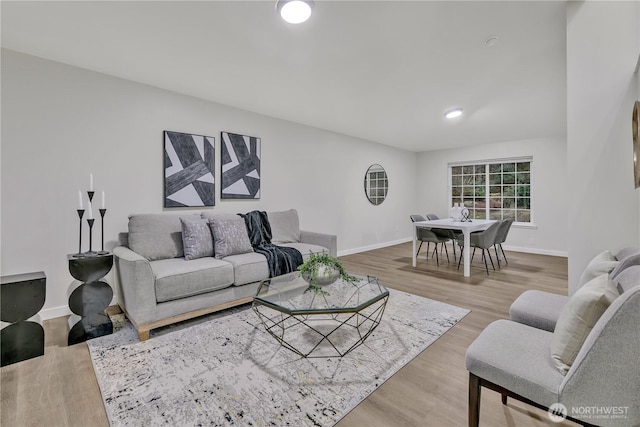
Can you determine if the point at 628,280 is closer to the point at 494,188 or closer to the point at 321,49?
the point at 321,49

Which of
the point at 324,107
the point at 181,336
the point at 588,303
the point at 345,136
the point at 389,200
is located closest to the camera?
the point at 588,303

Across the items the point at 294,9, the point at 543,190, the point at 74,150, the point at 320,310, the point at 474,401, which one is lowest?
the point at 474,401

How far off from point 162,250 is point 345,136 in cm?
390

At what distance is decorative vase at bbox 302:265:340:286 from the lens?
2.23 metres

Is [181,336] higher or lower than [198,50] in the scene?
lower

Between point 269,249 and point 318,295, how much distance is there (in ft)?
4.13

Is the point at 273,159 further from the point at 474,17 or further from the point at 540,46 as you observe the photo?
the point at 540,46

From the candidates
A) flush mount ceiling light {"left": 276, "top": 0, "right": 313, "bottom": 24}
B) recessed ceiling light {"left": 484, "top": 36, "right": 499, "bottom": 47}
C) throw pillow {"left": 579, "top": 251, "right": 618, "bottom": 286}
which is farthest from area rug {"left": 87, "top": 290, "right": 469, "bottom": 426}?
recessed ceiling light {"left": 484, "top": 36, "right": 499, "bottom": 47}

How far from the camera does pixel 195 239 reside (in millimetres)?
2922

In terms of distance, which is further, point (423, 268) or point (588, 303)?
point (423, 268)

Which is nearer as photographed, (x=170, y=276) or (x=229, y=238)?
(x=170, y=276)

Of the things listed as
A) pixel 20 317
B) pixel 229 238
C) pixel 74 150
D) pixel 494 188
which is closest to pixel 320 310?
pixel 229 238

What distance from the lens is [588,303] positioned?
3.57 feet

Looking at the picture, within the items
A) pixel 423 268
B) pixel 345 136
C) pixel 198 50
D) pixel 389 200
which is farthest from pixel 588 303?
pixel 389 200
